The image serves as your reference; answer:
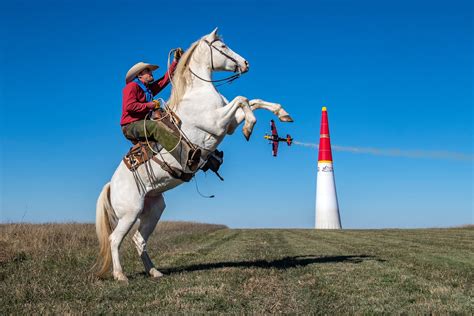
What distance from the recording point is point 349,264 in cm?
1002

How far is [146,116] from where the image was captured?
9.45 meters

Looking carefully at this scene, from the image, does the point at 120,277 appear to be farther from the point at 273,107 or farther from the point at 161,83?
the point at 273,107

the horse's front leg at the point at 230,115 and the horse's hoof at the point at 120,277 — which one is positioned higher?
the horse's front leg at the point at 230,115

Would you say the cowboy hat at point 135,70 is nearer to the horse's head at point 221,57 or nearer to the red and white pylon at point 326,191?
the horse's head at point 221,57

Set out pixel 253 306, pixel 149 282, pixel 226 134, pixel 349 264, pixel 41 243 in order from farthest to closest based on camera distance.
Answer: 1. pixel 41 243
2. pixel 349 264
3. pixel 226 134
4. pixel 149 282
5. pixel 253 306

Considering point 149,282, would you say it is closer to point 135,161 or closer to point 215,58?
point 135,161

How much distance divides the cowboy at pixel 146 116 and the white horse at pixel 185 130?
0.73ft

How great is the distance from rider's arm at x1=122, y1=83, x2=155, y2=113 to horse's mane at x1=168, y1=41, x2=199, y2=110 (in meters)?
0.42

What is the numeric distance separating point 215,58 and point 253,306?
523 cm

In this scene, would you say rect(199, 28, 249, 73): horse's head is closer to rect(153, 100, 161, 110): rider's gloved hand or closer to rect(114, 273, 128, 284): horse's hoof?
rect(153, 100, 161, 110): rider's gloved hand

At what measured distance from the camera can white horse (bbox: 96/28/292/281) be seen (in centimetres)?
881

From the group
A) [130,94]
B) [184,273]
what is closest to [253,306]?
[184,273]

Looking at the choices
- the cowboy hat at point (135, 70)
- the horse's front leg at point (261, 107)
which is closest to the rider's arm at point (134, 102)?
the cowboy hat at point (135, 70)

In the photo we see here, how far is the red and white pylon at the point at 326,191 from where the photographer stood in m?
35.7
